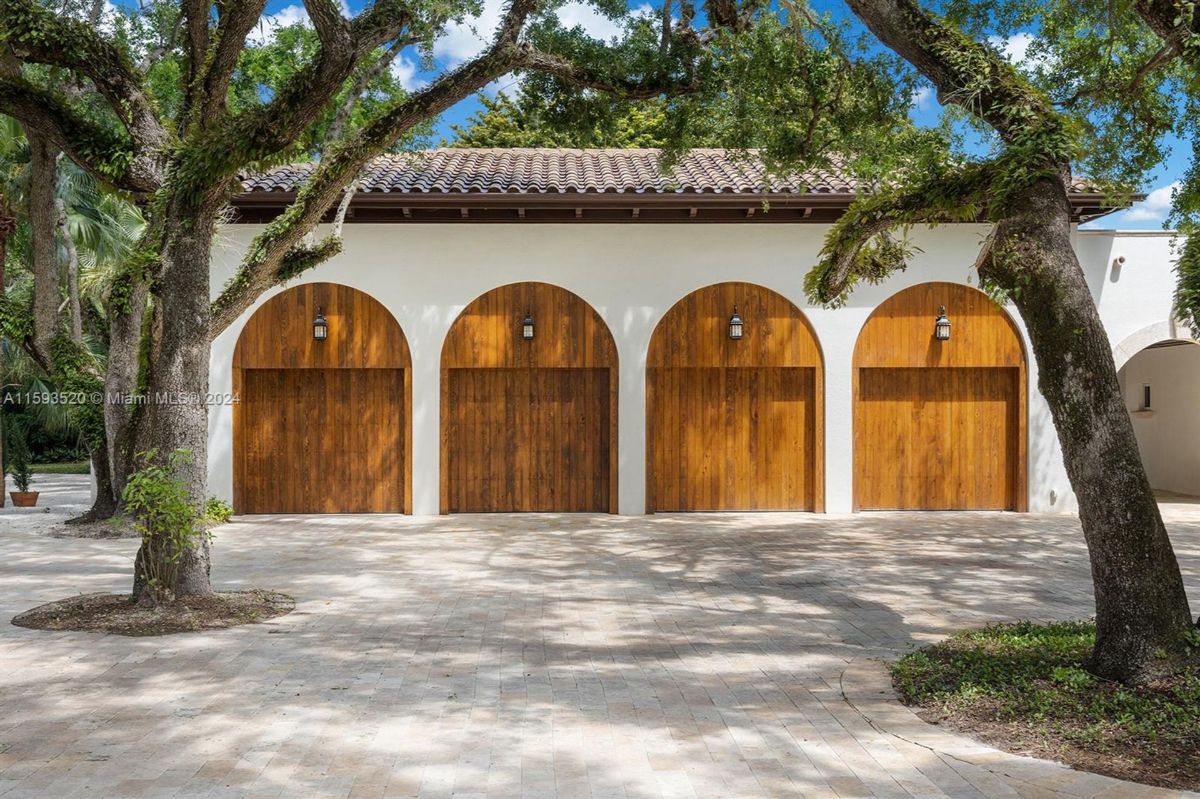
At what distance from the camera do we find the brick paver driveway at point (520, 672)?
3.87 m

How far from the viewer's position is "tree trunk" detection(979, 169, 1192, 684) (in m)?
4.72

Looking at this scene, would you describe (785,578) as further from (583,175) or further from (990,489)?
(583,175)

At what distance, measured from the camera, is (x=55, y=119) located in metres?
6.91

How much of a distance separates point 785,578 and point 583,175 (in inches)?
287

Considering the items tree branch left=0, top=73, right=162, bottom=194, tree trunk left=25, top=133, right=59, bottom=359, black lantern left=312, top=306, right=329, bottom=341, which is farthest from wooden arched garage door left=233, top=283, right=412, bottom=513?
tree branch left=0, top=73, right=162, bottom=194

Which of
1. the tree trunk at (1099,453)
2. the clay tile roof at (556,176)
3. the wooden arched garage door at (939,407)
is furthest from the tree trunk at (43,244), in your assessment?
the tree trunk at (1099,453)

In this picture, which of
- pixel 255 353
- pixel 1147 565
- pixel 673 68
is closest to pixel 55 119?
pixel 673 68

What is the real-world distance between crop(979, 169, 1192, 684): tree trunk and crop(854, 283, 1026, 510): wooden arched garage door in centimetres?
823

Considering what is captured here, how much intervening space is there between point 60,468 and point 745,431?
2016 centimetres

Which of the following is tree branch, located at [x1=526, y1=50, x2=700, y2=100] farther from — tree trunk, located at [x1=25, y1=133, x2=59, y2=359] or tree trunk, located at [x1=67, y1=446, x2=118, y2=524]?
tree trunk, located at [x1=67, y1=446, x2=118, y2=524]

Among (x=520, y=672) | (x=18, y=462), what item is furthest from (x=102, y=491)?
(x=520, y=672)

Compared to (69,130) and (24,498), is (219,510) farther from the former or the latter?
(69,130)

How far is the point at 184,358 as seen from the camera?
6.94 meters

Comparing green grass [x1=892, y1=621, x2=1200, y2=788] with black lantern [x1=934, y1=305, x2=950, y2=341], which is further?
black lantern [x1=934, y1=305, x2=950, y2=341]
